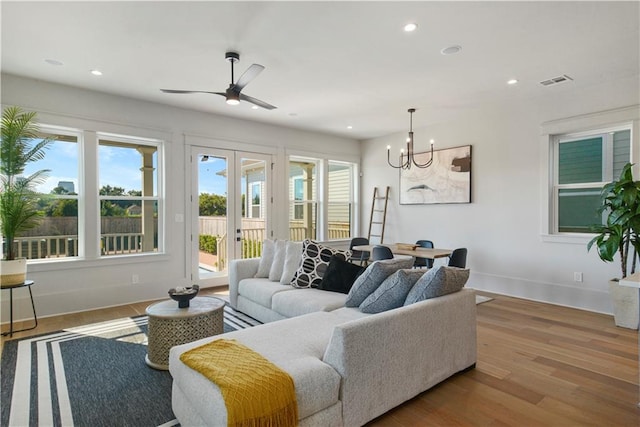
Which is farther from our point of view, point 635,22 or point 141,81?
point 141,81

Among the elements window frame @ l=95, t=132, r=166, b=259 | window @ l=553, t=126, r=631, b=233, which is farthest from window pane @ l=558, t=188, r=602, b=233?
window frame @ l=95, t=132, r=166, b=259

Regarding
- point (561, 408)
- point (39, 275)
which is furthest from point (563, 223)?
point (39, 275)

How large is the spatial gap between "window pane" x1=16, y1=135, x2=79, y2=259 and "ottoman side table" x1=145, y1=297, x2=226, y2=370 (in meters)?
2.42

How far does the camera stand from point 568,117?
4.43 metres

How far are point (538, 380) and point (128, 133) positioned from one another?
17.2 ft

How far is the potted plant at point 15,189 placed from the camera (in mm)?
3436

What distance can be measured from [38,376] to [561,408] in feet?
12.0

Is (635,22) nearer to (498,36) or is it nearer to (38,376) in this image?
(498,36)

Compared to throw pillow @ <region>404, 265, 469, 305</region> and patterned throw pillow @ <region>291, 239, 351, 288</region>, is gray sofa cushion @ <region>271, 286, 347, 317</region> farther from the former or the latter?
throw pillow @ <region>404, 265, 469, 305</region>

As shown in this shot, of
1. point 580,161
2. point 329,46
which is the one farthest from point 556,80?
point 329,46

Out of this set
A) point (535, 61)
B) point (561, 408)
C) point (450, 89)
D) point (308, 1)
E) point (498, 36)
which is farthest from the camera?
point (450, 89)

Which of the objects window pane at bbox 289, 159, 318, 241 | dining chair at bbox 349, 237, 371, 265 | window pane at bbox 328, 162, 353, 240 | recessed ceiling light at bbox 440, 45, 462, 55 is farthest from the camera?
window pane at bbox 328, 162, 353, 240

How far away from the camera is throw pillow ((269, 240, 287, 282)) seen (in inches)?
155

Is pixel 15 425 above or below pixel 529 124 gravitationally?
below
